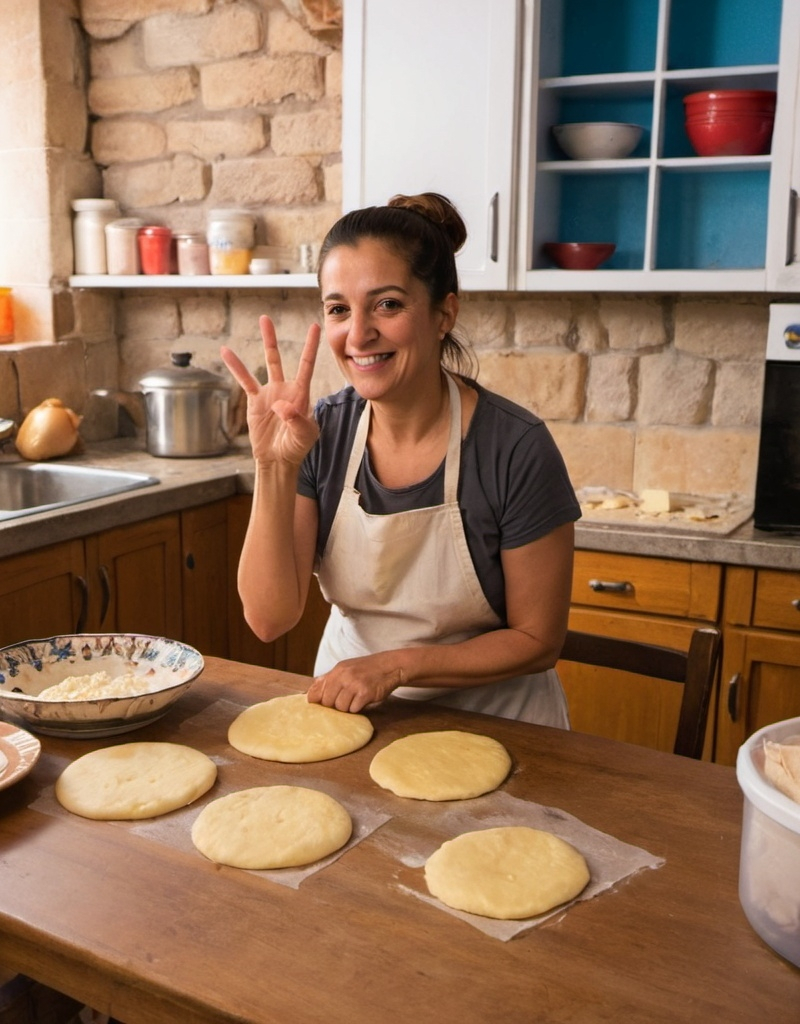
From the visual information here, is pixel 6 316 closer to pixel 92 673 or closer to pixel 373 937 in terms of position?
pixel 92 673

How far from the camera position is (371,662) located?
1453 mm

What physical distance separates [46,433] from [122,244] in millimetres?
705

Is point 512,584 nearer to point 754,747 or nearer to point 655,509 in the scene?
point 754,747

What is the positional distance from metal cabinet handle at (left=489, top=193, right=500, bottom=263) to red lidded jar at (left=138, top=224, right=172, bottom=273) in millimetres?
1185

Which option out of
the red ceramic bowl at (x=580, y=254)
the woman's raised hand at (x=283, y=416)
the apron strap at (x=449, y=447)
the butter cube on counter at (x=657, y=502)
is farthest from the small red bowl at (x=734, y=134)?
the woman's raised hand at (x=283, y=416)

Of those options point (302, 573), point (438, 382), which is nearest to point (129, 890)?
point (302, 573)

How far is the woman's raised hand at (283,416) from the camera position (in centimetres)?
152

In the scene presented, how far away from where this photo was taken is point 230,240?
3168 mm

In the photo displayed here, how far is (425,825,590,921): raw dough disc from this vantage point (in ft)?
3.17

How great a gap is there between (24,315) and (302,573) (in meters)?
2.09

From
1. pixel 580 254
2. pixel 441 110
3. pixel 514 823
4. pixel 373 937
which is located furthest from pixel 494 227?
pixel 373 937

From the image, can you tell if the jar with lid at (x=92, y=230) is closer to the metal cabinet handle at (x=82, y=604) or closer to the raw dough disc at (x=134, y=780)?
the metal cabinet handle at (x=82, y=604)

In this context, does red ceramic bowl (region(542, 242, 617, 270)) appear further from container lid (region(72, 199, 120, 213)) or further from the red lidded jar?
container lid (region(72, 199, 120, 213))

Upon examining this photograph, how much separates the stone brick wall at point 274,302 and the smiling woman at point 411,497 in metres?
1.32
